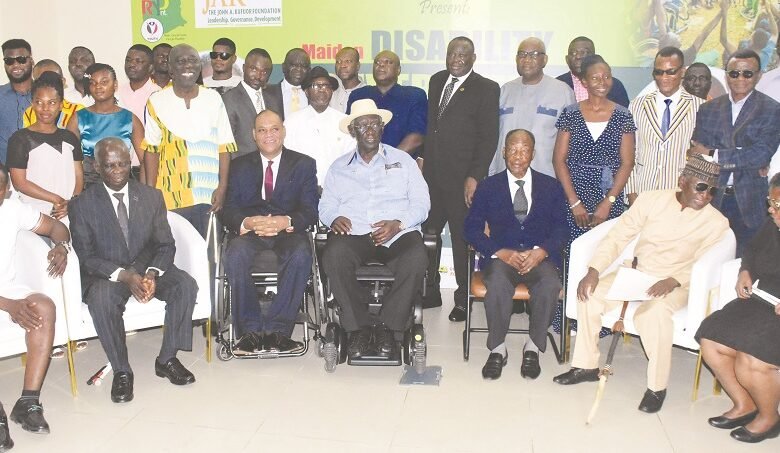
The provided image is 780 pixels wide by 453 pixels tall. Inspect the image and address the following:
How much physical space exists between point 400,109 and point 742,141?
2.24 m

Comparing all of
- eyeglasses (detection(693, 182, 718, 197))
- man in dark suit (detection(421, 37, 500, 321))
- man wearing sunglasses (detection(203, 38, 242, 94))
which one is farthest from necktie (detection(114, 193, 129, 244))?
eyeglasses (detection(693, 182, 718, 197))

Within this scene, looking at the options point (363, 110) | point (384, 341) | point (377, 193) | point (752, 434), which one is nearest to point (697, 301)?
point (752, 434)

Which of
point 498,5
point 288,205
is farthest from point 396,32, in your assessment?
point 288,205

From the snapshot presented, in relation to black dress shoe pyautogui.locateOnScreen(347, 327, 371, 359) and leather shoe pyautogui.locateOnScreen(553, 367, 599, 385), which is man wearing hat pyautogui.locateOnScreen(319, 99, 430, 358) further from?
leather shoe pyautogui.locateOnScreen(553, 367, 599, 385)

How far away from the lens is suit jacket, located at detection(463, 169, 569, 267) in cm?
436

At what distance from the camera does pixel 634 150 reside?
4.50 meters

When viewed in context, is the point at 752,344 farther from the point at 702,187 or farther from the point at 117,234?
the point at 117,234

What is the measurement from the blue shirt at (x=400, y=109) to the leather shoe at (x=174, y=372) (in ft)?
7.14

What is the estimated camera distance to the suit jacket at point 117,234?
3928 mm

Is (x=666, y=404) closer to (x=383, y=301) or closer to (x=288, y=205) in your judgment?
(x=383, y=301)

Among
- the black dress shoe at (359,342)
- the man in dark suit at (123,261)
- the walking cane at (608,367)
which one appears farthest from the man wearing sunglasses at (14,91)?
the walking cane at (608,367)

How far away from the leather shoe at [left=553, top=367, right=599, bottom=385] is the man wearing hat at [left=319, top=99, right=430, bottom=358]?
3.06 feet

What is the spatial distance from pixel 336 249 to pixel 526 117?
1666mm

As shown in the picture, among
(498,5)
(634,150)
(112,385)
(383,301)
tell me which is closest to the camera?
(112,385)
